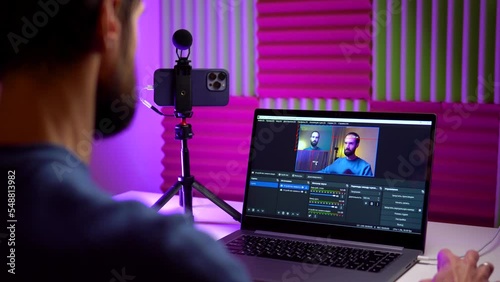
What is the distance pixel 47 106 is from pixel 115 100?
14 cm

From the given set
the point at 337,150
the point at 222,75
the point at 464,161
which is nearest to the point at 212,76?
the point at 222,75

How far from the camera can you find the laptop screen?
158 centimetres

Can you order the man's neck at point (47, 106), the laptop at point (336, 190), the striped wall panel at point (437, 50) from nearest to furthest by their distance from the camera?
→ the man's neck at point (47, 106) < the laptop at point (336, 190) < the striped wall panel at point (437, 50)

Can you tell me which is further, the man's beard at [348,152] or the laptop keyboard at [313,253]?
the man's beard at [348,152]

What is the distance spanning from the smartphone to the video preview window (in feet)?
1.39

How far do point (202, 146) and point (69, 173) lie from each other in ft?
7.58

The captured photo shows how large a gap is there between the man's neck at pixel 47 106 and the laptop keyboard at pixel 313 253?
3.12 ft

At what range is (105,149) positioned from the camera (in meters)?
3.07

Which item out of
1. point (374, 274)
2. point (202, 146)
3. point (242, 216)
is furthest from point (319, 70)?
point (374, 274)

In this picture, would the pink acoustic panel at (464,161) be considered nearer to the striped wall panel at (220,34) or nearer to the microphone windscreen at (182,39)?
the striped wall panel at (220,34)

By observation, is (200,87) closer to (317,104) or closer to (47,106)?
(317,104)

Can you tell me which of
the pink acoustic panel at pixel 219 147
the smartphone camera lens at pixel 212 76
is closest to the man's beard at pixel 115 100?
the smartphone camera lens at pixel 212 76

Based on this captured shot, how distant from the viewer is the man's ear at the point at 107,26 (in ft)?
1.79

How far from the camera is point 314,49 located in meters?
2.58
